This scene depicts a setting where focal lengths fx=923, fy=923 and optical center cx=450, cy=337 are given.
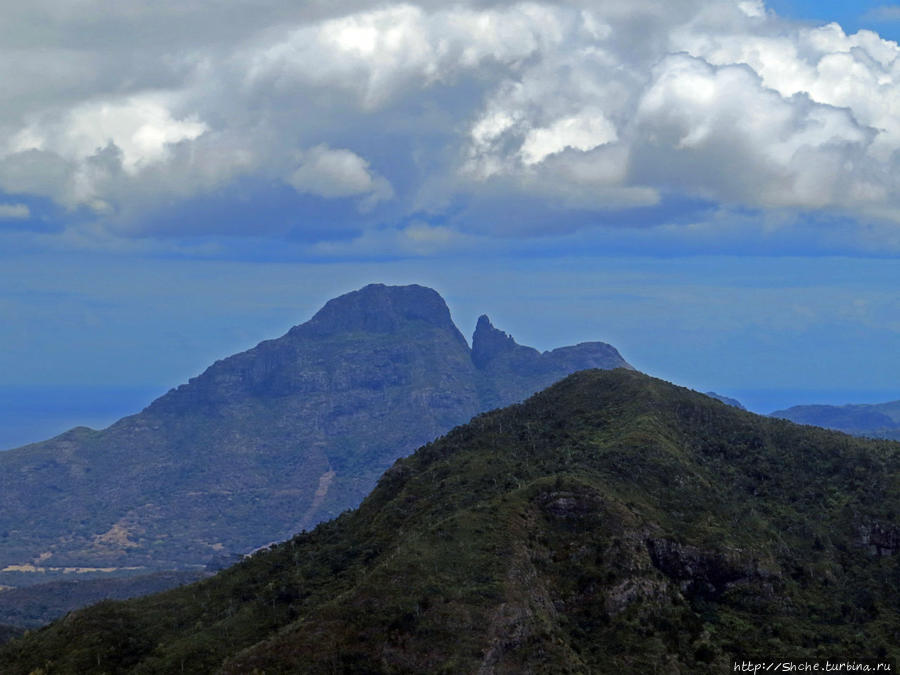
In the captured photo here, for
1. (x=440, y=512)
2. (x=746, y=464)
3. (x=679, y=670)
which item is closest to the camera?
(x=679, y=670)

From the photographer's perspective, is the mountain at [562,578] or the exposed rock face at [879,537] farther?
the exposed rock face at [879,537]

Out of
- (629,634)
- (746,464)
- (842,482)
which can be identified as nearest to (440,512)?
(629,634)

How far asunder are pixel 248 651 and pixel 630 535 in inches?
2197

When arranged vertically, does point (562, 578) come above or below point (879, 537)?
below

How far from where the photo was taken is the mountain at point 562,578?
114 meters

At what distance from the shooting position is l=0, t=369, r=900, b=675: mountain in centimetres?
11431

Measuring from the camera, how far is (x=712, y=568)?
135875 mm

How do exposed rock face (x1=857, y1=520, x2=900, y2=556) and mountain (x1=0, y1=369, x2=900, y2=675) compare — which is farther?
exposed rock face (x1=857, y1=520, x2=900, y2=556)

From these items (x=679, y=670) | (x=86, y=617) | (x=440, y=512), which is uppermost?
(x=440, y=512)

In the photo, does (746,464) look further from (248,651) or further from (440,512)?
(248,651)

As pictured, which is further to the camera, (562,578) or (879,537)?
(879,537)

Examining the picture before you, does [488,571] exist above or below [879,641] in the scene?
above

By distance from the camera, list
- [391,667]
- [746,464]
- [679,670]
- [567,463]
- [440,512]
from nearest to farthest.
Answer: [391,667] < [679,670] < [440,512] < [567,463] < [746,464]

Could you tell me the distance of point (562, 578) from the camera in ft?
427
